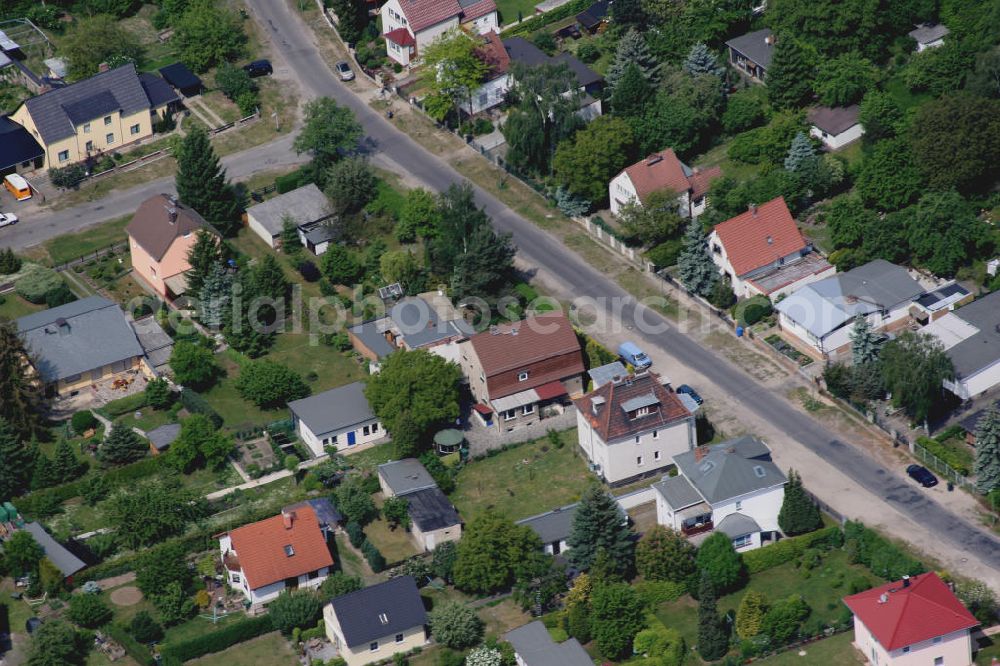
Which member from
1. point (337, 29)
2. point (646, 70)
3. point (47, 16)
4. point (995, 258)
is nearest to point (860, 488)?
point (995, 258)

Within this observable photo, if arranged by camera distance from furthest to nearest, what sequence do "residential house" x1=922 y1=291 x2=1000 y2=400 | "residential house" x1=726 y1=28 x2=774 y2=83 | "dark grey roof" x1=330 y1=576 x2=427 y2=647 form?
"residential house" x1=726 y1=28 x2=774 y2=83
"residential house" x1=922 y1=291 x2=1000 y2=400
"dark grey roof" x1=330 y1=576 x2=427 y2=647

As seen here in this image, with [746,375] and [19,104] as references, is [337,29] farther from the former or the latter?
[746,375]

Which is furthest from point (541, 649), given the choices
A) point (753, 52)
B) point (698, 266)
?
point (753, 52)

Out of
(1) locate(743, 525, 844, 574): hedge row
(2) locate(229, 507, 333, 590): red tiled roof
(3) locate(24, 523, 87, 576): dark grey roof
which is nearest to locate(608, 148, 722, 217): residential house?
(1) locate(743, 525, 844, 574): hedge row

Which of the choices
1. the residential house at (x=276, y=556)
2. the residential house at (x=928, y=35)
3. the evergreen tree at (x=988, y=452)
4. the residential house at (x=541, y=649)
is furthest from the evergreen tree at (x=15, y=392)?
the residential house at (x=928, y=35)

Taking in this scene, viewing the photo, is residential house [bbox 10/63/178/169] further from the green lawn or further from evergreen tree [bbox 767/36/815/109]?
evergreen tree [bbox 767/36/815/109]

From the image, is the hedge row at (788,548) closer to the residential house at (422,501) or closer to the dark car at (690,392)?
the dark car at (690,392)
